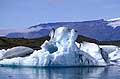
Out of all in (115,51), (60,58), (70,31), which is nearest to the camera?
(60,58)

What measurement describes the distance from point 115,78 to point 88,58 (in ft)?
22.3

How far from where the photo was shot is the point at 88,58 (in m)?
28.5

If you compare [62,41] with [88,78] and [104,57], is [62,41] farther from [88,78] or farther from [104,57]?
[88,78]

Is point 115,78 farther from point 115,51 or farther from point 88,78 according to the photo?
point 115,51

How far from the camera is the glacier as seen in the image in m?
27.5

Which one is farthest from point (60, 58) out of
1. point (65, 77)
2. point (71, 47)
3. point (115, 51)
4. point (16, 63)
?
point (115, 51)

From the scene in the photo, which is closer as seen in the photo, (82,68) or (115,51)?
(82,68)

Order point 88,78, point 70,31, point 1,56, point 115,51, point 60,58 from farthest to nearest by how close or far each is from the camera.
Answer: point 115,51 → point 1,56 → point 70,31 → point 60,58 → point 88,78

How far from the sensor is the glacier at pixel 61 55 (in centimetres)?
2748

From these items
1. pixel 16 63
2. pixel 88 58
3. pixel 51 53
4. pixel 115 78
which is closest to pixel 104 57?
pixel 88 58

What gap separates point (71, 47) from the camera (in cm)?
2788

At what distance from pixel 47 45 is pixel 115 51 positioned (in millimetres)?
9320

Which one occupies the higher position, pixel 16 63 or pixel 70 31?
pixel 70 31

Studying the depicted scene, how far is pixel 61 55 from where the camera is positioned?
27.3 meters
